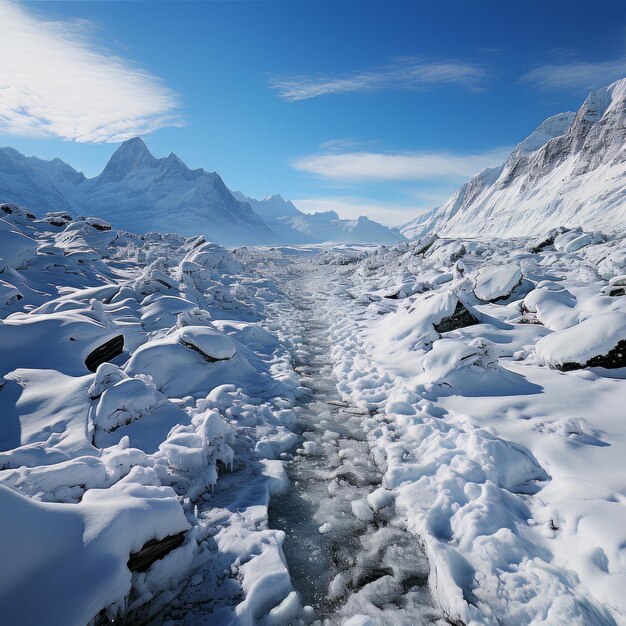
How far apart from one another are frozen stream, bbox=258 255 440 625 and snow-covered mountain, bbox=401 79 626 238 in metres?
54.5

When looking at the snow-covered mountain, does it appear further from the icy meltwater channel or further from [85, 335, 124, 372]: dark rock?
[85, 335, 124, 372]: dark rock

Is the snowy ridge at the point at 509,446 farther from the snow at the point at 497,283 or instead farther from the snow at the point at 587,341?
the snow at the point at 497,283

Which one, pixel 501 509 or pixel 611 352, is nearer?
pixel 501 509

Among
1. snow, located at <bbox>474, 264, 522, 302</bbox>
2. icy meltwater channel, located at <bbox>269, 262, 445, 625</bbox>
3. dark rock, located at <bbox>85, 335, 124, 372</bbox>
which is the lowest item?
icy meltwater channel, located at <bbox>269, 262, 445, 625</bbox>

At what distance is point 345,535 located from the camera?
4.12 m

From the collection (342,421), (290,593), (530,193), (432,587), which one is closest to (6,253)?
(342,421)

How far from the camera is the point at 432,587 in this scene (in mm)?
3420

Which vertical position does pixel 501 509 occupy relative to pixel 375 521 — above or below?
above

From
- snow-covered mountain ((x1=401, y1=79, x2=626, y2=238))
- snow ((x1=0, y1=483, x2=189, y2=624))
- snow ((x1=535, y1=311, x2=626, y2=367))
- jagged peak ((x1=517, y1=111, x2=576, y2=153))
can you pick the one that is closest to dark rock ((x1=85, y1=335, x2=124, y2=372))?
snow ((x1=0, y1=483, x2=189, y2=624))

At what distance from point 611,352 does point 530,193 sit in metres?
106

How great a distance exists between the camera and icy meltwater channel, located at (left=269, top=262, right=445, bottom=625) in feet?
10.9

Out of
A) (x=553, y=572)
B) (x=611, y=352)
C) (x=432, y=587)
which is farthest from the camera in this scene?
(x=611, y=352)

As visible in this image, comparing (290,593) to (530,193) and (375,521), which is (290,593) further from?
(530,193)

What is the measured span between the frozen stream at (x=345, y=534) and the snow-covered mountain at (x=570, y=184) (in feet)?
179
